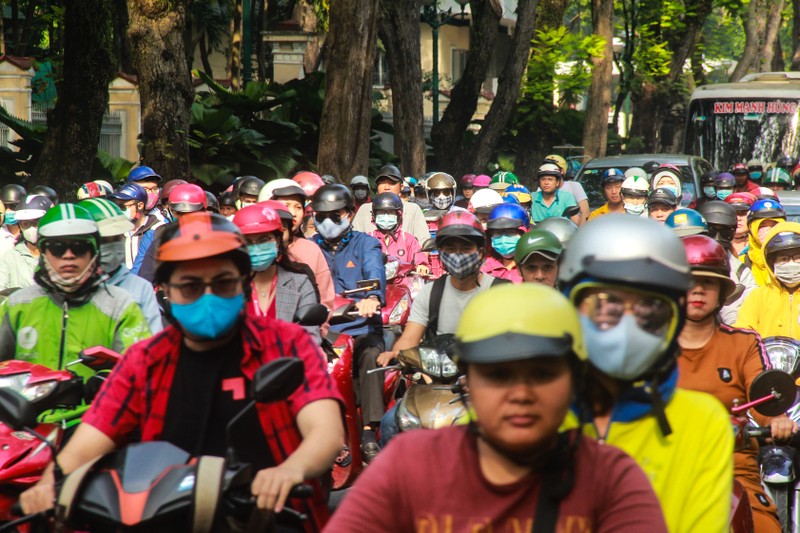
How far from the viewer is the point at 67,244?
582cm

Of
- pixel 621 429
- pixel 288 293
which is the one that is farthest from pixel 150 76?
pixel 621 429

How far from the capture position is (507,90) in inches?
1054

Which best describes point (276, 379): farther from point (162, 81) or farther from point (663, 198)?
point (162, 81)

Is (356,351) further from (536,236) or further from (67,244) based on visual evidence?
(67,244)

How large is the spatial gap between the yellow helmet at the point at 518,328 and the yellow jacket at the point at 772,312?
16.1 ft

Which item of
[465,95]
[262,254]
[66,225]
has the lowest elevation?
[262,254]

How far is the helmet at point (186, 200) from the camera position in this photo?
1121 cm

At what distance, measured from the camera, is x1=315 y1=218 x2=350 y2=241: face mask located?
10.2 metres

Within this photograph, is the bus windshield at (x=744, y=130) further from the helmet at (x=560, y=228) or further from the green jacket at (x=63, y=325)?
the green jacket at (x=63, y=325)

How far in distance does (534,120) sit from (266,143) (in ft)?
34.8

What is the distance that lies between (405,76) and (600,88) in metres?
7.88

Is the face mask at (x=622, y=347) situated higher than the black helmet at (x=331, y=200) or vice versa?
the face mask at (x=622, y=347)

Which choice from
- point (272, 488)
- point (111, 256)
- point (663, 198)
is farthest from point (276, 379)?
point (663, 198)

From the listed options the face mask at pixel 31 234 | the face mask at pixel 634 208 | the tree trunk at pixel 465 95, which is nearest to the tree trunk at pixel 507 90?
the tree trunk at pixel 465 95
